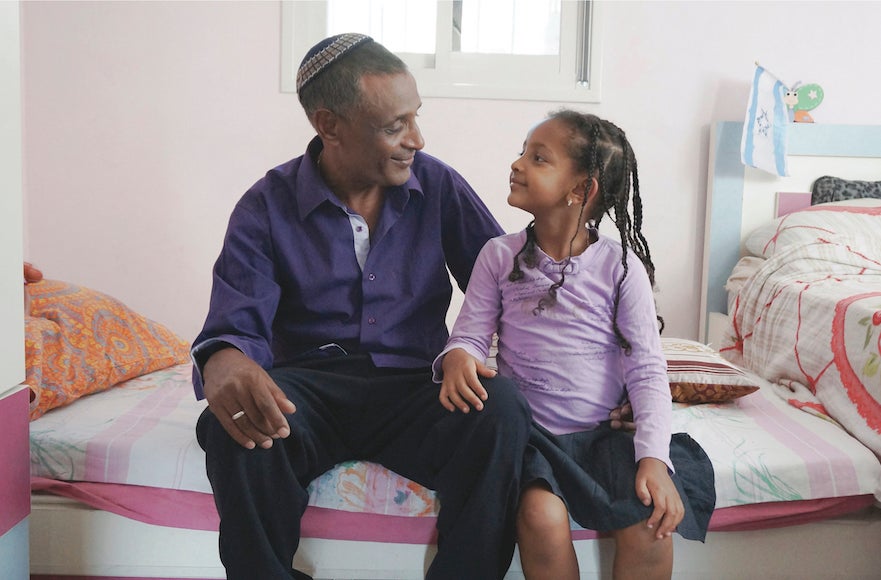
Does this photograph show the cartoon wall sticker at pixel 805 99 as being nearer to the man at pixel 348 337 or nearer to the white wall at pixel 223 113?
the white wall at pixel 223 113

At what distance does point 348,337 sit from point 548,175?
417mm

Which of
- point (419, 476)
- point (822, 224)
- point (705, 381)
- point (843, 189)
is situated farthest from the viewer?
point (843, 189)

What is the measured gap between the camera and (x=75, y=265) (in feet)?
8.57

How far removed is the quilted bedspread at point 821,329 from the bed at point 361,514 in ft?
0.39

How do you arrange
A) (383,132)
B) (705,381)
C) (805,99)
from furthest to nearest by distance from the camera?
(805,99), (705,381), (383,132)

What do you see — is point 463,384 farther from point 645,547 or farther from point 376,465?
point 645,547

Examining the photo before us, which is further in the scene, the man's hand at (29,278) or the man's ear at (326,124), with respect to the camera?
the man's hand at (29,278)

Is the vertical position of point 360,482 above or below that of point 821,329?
below

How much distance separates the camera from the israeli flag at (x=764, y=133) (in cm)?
243

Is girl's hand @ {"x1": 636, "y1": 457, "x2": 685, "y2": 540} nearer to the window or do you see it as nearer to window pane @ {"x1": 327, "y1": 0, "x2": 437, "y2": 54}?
the window

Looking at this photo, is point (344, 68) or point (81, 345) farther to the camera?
point (81, 345)

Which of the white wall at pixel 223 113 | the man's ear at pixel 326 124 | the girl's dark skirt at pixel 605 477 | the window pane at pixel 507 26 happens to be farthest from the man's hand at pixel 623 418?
the window pane at pixel 507 26

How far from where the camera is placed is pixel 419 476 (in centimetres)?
126

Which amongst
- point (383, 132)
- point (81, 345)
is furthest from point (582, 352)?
point (81, 345)
